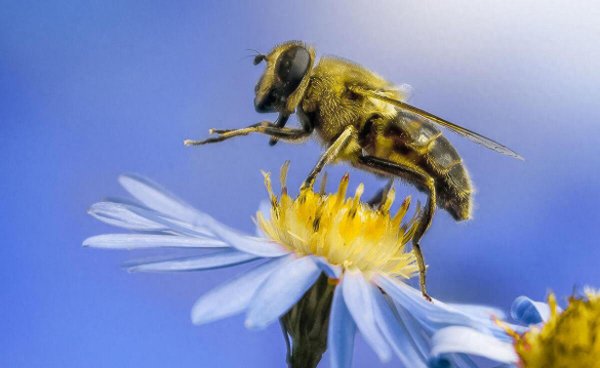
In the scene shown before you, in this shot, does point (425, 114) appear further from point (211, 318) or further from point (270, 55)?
point (211, 318)

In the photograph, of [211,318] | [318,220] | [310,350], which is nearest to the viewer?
[211,318]

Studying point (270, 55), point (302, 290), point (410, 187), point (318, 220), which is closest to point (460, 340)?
point (302, 290)

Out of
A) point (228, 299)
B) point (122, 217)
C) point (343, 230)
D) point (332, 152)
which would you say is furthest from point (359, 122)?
point (228, 299)

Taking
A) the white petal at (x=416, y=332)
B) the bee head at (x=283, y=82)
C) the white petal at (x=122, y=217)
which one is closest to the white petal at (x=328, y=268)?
the white petal at (x=416, y=332)

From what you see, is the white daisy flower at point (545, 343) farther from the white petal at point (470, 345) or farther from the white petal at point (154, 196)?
the white petal at point (154, 196)

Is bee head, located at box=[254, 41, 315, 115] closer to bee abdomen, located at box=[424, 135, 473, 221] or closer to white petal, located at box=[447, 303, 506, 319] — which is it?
bee abdomen, located at box=[424, 135, 473, 221]

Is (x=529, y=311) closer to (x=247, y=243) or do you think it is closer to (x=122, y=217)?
→ (x=247, y=243)

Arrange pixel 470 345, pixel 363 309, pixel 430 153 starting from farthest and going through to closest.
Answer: pixel 430 153 → pixel 363 309 → pixel 470 345
